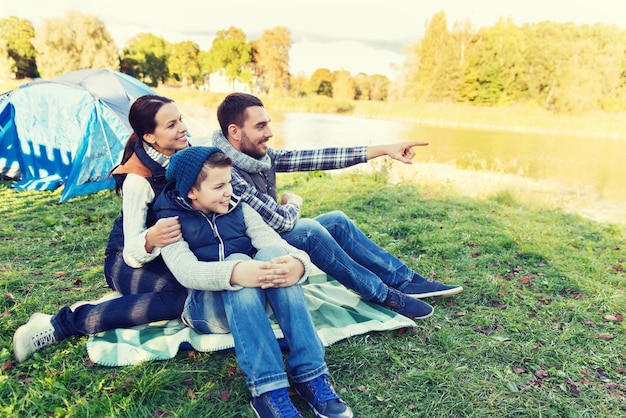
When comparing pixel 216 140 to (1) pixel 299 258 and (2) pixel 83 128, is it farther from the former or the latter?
(2) pixel 83 128

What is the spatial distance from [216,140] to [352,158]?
104cm

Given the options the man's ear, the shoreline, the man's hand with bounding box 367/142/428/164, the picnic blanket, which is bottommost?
the shoreline

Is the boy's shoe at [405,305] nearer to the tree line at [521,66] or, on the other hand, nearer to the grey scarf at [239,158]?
the grey scarf at [239,158]

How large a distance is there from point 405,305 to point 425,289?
326mm

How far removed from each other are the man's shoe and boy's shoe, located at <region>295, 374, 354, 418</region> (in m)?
1.20

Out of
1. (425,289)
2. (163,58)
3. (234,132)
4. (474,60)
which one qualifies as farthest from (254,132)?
(163,58)

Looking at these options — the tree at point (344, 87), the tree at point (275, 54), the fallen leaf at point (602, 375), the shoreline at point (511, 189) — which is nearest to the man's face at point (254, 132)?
the fallen leaf at point (602, 375)

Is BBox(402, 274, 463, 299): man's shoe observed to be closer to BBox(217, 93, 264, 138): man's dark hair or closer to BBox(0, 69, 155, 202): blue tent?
BBox(217, 93, 264, 138): man's dark hair

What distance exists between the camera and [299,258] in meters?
2.22

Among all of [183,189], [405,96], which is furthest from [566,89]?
[183,189]

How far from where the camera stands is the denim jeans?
251cm

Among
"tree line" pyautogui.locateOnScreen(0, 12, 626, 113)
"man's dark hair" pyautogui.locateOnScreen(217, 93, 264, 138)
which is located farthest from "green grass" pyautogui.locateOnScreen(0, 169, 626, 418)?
"tree line" pyautogui.locateOnScreen(0, 12, 626, 113)

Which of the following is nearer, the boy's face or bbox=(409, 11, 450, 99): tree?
the boy's face

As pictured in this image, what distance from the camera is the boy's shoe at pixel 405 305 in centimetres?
288
